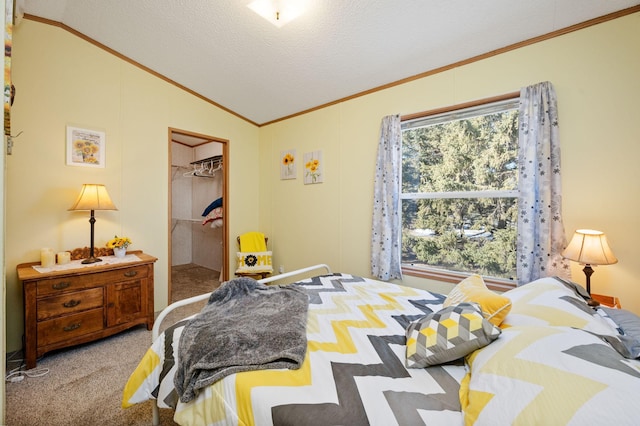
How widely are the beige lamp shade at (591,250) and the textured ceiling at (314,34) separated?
153 centimetres

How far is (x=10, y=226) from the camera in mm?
2312

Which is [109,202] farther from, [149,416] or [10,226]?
[149,416]

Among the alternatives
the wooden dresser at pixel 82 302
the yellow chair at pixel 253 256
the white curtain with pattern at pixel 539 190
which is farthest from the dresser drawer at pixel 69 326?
the white curtain with pattern at pixel 539 190

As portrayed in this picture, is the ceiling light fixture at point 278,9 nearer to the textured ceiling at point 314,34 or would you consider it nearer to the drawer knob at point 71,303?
the textured ceiling at point 314,34

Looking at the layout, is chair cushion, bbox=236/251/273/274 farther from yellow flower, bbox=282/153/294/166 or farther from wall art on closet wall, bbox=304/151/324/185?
yellow flower, bbox=282/153/294/166

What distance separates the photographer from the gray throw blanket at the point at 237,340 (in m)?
1.04

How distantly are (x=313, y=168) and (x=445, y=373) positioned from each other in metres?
2.82

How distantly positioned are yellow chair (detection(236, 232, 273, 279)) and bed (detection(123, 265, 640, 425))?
2.21 m

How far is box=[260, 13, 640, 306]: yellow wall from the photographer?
1787mm

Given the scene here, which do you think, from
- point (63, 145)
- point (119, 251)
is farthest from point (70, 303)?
point (63, 145)

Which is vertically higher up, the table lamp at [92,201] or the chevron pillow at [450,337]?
the table lamp at [92,201]

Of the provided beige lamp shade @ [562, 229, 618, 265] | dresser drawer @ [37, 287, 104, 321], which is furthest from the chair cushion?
beige lamp shade @ [562, 229, 618, 265]

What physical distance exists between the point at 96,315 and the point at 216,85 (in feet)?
8.93

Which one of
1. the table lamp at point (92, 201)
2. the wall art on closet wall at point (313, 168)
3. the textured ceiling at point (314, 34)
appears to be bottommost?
the table lamp at point (92, 201)
